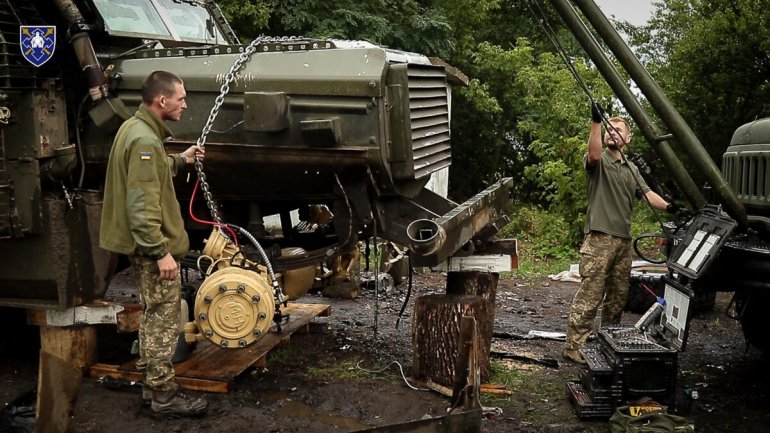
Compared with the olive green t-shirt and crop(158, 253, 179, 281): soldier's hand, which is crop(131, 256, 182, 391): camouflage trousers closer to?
crop(158, 253, 179, 281): soldier's hand

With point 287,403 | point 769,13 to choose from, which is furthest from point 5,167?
point 769,13

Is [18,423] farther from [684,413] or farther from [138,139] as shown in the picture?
[684,413]

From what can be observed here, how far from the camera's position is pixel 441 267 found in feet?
17.7

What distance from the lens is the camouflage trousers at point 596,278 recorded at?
218 inches

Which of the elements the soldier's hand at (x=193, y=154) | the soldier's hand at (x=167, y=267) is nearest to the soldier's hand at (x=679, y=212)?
the soldier's hand at (x=193, y=154)

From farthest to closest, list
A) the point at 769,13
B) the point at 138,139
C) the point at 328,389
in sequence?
1. the point at 769,13
2. the point at 328,389
3. the point at 138,139

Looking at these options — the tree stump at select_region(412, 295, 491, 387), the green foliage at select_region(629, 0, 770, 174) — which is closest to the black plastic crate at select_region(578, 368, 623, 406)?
the tree stump at select_region(412, 295, 491, 387)

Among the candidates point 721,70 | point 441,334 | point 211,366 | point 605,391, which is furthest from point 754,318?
point 721,70

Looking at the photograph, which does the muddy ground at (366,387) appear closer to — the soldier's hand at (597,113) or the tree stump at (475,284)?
the tree stump at (475,284)

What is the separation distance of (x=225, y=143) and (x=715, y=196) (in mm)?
2972

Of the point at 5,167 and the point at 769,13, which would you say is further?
the point at 769,13

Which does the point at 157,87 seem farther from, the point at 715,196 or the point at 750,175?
the point at 750,175

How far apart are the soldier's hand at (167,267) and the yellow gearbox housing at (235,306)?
11.6 inches

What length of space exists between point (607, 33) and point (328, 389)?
279cm
